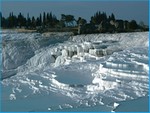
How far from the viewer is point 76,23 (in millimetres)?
34094

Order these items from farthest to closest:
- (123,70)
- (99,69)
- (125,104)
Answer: (99,69) < (123,70) < (125,104)

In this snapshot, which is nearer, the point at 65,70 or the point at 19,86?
the point at 19,86

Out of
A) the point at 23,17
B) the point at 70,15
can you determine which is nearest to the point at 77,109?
the point at 70,15

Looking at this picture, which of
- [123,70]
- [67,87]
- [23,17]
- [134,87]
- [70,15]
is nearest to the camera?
[134,87]

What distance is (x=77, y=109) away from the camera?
778 cm

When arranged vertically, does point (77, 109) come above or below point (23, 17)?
below

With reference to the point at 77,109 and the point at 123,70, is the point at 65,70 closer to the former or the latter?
the point at 123,70

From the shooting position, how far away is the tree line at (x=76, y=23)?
2859cm

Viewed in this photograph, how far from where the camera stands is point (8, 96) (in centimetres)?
1006

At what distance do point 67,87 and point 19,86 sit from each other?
4.99 ft

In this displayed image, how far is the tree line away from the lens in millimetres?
28594

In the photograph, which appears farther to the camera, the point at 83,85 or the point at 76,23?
the point at 76,23

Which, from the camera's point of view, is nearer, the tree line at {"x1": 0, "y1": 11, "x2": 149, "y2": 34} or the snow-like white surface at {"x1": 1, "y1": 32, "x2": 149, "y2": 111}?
the snow-like white surface at {"x1": 1, "y1": 32, "x2": 149, "y2": 111}

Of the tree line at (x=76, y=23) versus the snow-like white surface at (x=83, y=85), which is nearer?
the snow-like white surface at (x=83, y=85)
